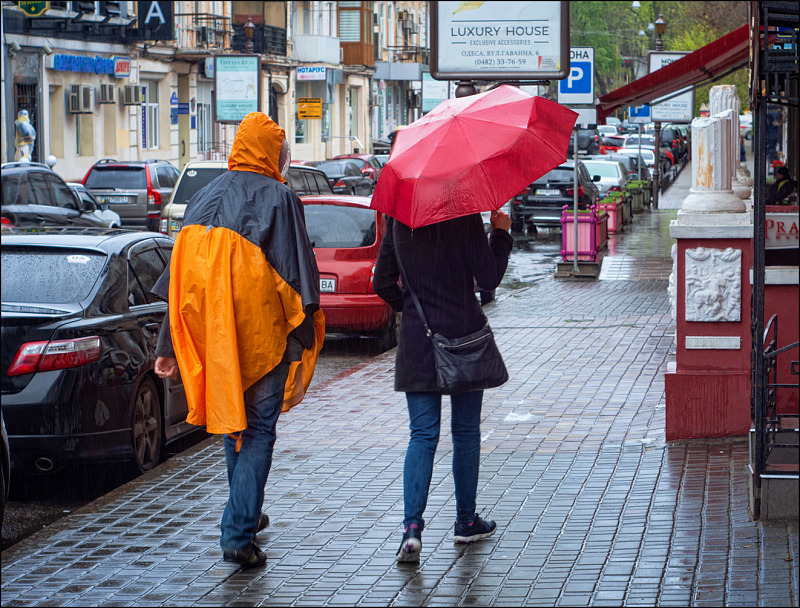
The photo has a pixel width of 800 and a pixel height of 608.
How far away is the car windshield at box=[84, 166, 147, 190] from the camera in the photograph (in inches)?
1031

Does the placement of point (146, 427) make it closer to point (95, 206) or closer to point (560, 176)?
point (95, 206)

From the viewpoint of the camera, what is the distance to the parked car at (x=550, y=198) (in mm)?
27422

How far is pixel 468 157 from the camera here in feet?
17.6

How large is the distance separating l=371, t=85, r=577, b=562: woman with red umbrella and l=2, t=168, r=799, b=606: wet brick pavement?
15.0 inches

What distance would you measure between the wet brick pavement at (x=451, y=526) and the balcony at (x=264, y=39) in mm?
38603

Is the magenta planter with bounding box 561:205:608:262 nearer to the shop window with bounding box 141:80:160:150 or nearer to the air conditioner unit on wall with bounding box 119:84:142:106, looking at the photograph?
the air conditioner unit on wall with bounding box 119:84:142:106

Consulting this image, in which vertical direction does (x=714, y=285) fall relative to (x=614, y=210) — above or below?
below

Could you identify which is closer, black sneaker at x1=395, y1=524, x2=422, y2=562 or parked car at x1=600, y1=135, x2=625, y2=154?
black sneaker at x1=395, y1=524, x2=422, y2=562

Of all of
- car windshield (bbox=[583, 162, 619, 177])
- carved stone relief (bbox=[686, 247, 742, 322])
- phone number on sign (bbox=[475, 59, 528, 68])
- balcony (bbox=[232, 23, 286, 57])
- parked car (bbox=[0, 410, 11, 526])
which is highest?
balcony (bbox=[232, 23, 286, 57])

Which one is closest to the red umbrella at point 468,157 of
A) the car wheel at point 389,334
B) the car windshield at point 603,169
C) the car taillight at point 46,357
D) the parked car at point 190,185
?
the car taillight at point 46,357

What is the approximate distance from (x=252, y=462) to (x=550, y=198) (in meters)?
23.2

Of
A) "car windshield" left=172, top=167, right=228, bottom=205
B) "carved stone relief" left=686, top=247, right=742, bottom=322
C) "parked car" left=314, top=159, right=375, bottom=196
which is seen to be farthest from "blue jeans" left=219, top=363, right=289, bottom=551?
"parked car" left=314, top=159, right=375, bottom=196

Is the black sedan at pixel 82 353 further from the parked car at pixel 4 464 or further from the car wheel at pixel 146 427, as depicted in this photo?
Answer: the parked car at pixel 4 464

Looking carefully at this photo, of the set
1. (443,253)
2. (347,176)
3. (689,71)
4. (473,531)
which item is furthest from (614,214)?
(443,253)
